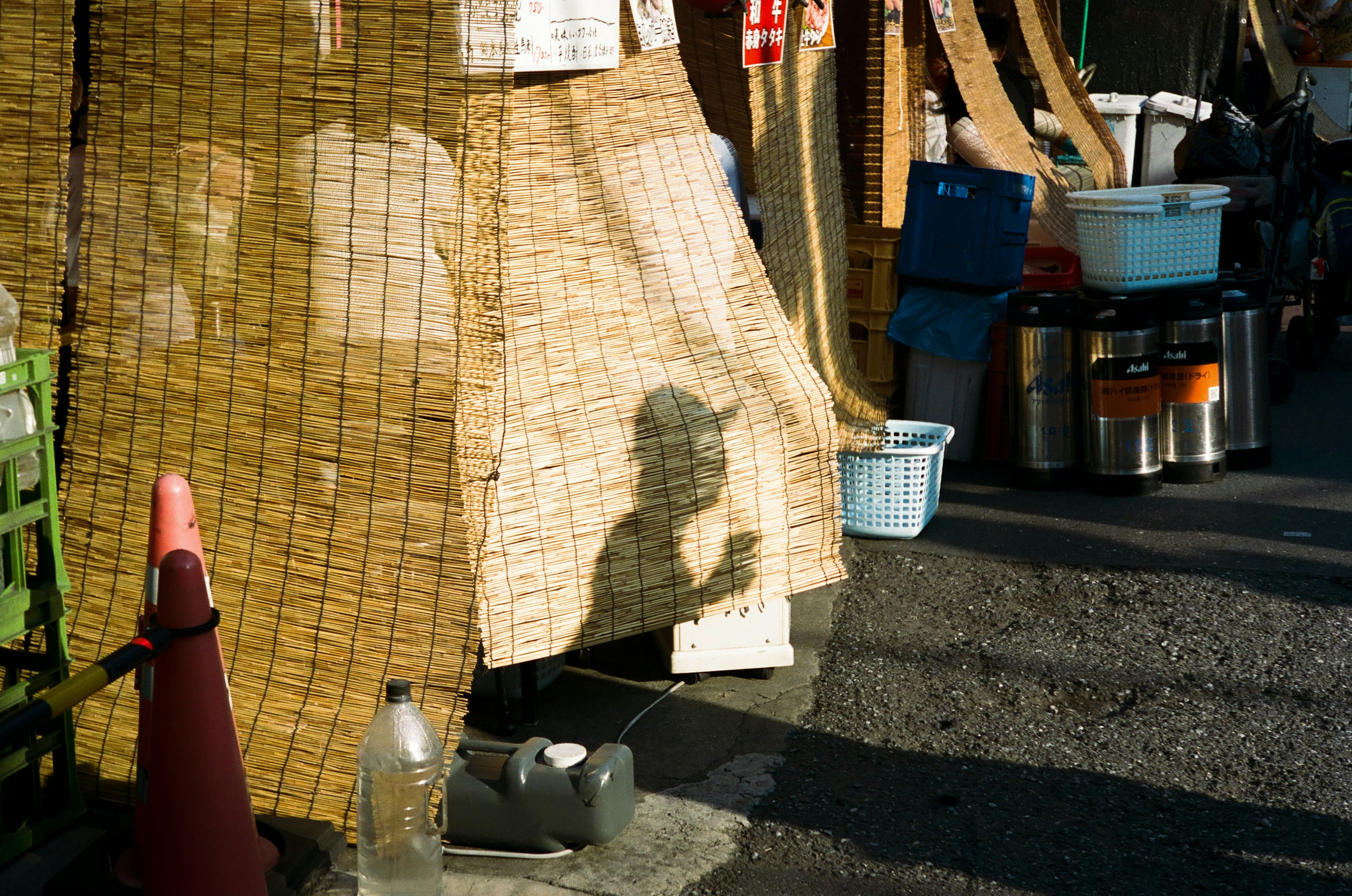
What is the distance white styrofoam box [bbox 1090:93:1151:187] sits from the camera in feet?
37.9

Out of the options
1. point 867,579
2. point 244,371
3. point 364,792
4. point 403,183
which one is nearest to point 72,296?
point 244,371

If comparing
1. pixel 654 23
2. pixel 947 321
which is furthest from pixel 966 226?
pixel 654 23

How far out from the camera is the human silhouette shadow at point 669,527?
13.2ft

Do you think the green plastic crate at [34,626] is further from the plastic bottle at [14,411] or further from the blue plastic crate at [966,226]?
the blue plastic crate at [966,226]

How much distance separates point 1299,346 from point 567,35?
6.70 metres

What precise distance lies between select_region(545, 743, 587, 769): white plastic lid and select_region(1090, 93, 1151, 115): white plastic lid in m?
9.54

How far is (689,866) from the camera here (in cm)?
342

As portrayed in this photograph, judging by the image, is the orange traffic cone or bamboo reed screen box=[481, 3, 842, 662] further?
bamboo reed screen box=[481, 3, 842, 662]

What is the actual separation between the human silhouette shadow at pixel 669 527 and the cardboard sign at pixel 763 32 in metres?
1.97

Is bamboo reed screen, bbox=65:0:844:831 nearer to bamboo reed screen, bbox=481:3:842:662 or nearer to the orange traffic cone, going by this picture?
bamboo reed screen, bbox=481:3:842:662

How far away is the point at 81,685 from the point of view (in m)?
2.45

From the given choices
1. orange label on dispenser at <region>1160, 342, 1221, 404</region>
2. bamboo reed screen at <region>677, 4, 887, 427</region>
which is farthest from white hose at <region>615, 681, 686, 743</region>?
orange label on dispenser at <region>1160, 342, 1221, 404</region>

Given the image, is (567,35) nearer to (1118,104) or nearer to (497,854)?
(497,854)

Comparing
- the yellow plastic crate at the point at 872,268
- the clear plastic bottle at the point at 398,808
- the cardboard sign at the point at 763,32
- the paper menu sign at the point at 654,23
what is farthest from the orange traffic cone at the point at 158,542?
the yellow plastic crate at the point at 872,268
